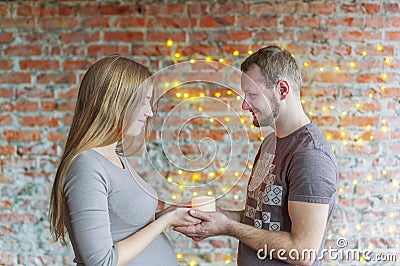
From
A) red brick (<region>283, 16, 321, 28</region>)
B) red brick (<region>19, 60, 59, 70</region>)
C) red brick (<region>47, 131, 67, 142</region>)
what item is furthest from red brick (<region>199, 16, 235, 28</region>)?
red brick (<region>47, 131, 67, 142</region>)

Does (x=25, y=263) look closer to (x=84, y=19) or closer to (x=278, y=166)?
(x=84, y=19)

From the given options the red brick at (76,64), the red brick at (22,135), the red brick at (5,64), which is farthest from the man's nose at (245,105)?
the red brick at (5,64)

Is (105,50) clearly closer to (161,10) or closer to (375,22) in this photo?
(161,10)

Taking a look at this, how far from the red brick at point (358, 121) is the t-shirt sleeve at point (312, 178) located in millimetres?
1129

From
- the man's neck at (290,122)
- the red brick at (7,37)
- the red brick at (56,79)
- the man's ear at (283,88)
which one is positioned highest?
the red brick at (7,37)

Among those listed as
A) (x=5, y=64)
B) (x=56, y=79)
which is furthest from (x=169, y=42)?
(x=5, y=64)

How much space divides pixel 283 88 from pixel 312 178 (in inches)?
12.4

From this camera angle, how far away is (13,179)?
254 centimetres

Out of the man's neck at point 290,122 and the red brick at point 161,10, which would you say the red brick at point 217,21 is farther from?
the man's neck at point 290,122

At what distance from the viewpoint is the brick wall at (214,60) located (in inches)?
100.0

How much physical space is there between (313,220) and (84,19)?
5.36 ft

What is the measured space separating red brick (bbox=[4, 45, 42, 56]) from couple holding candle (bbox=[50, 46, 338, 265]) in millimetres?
1243

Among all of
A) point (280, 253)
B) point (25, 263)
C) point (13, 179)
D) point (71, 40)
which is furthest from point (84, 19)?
point (280, 253)

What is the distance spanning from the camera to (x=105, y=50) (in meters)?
2.55
